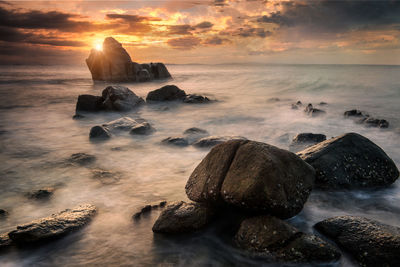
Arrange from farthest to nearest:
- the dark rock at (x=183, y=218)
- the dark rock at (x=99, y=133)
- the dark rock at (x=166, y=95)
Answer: the dark rock at (x=166, y=95)
the dark rock at (x=99, y=133)
the dark rock at (x=183, y=218)

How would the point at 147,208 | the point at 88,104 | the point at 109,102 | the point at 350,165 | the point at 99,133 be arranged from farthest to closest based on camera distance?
the point at 109,102, the point at 88,104, the point at 99,133, the point at 350,165, the point at 147,208

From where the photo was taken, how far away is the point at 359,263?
9.65 ft

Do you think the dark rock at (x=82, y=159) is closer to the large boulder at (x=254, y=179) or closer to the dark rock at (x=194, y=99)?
the large boulder at (x=254, y=179)

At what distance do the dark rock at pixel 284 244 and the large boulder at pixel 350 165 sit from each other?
186 cm

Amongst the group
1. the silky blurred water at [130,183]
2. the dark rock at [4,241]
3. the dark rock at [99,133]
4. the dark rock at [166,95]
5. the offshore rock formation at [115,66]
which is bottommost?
the silky blurred water at [130,183]

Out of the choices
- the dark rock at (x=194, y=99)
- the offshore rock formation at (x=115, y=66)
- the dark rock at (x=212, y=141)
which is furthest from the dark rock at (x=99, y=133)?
the offshore rock formation at (x=115, y=66)

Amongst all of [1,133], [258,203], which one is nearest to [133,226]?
[258,203]

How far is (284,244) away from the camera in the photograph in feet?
9.85

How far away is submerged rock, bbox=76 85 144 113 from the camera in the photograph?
42.3 feet

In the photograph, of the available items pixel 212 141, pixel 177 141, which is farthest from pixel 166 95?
pixel 212 141

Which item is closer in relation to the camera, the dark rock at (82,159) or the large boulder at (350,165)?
the large boulder at (350,165)

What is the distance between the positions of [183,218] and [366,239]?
6.67 feet

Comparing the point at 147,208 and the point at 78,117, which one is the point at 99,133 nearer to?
the point at 78,117

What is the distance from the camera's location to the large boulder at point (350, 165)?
184 inches
